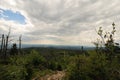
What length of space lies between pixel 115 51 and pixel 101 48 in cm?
75

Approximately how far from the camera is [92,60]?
10141 millimetres

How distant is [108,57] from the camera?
1018 cm

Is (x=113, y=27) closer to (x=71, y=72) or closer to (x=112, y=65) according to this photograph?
(x=112, y=65)

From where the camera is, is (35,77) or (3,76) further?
(3,76)

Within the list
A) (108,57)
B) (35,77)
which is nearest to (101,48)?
(108,57)

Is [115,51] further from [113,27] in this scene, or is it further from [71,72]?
[71,72]

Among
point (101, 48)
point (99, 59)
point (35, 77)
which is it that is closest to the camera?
point (99, 59)

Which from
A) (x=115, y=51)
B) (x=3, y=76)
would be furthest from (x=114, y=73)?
(x=3, y=76)

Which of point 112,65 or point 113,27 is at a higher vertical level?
point 113,27

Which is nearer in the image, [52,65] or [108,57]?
[108,57]

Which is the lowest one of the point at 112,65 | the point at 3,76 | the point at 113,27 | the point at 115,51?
the point at 3,76

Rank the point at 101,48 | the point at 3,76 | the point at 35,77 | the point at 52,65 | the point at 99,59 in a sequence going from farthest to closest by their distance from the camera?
the point at 52,65
the point at 3,76
the point at 35,77
the point at 101,48
the point at 99,59

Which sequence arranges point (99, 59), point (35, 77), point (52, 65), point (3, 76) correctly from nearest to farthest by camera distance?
point (99, 59), point (35, 77), point (3, 76), point (52, 65)

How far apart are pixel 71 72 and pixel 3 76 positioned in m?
6.90
